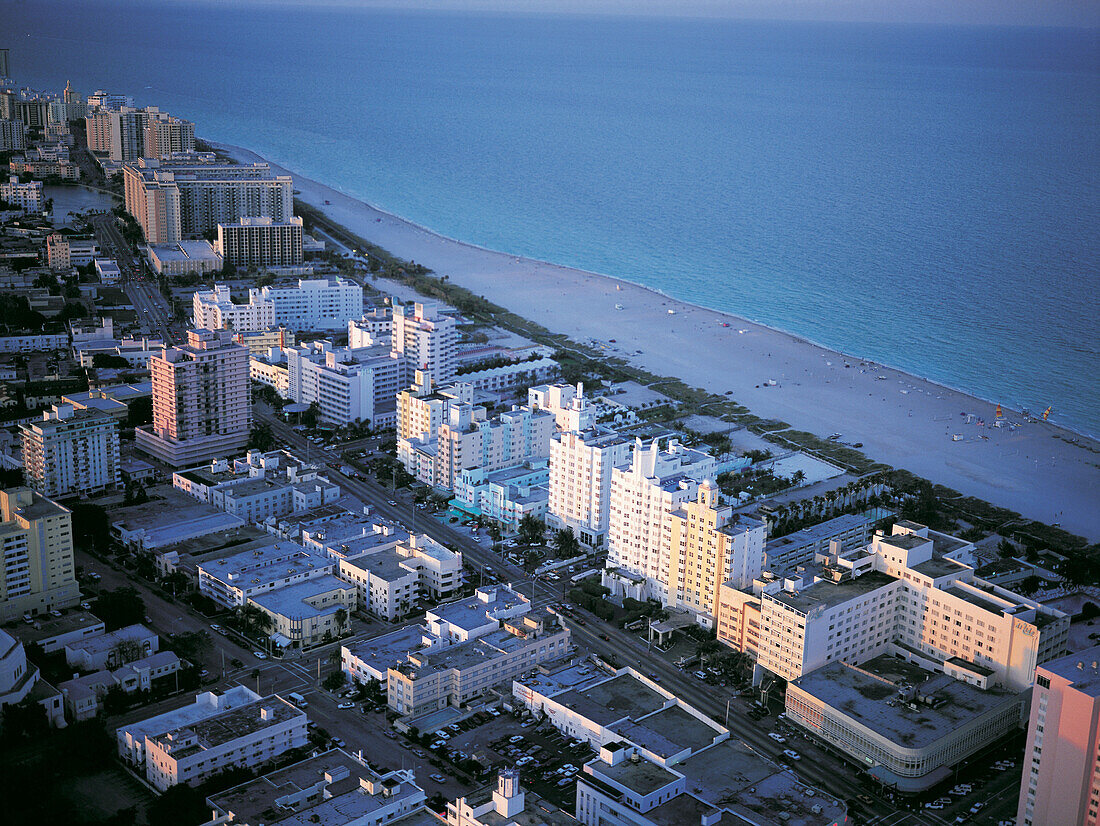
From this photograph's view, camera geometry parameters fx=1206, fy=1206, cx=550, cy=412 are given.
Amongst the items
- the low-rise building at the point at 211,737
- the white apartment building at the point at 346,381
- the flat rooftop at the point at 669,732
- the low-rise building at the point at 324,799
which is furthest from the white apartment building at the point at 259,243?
the low-rise building at the point at 324,799

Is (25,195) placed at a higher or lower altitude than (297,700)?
higher

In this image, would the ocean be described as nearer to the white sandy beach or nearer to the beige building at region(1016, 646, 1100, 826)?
the white sandy beach

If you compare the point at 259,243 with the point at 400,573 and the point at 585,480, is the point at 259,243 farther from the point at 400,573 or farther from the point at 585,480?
the point at 400,573

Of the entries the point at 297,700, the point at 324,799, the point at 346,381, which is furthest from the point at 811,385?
the point at 324,799

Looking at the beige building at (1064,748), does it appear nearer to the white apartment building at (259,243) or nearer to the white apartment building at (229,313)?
the white apartment building at (229,313)

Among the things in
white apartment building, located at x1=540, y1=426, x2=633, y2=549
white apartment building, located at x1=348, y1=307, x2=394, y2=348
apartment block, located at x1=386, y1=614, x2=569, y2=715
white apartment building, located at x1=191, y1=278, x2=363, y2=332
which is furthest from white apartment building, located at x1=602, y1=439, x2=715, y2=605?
white apartment building, located at x1=191, y1=278, x2=363, y2=332

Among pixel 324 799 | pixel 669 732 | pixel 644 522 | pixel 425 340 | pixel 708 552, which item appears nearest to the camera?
pixel 324 799

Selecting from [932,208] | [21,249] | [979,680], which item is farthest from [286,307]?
[932,208]

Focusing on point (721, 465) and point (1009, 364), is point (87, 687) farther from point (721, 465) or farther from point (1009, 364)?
point (1009, 364)
